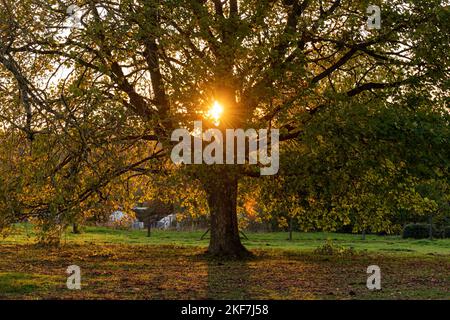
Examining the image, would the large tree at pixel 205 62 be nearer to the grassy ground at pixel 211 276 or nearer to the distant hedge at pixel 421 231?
the grassy ground at pixel 211 276

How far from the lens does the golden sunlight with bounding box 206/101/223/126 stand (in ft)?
63.8

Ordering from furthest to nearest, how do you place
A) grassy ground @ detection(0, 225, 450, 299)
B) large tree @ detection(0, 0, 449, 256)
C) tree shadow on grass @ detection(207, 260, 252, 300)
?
1. large tree @ detection(0, 0, 449, 256)
2. grassy ground @ detection(0, 225, 450, 299)
3. tree shadow on grass @ detection(207, 260, 252, 300)

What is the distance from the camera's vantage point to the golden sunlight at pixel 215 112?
766 inches

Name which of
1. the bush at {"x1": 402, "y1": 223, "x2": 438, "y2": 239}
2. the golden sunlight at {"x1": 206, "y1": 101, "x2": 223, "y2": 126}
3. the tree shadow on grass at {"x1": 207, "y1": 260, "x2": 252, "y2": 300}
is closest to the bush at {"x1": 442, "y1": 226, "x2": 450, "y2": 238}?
the bush at {"x1": 402, "y1": 223, "x2": 438, "y2": 239}

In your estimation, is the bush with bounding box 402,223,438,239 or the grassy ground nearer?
the grassy ground

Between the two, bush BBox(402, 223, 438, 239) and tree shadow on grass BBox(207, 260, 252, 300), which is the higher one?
bush BBox(402, 223, 438, 239)

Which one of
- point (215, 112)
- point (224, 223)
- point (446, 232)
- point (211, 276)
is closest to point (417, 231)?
point (446, 232)

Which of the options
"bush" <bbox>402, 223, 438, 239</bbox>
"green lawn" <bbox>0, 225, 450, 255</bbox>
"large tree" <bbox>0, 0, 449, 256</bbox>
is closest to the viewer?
"large tree" <bbox>0, 0, 449, 256</bbox>

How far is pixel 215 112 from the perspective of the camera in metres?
Answer: 19.5

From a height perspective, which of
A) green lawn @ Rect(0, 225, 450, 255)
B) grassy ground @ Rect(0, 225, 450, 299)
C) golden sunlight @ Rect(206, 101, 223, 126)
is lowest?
grassy ground @ Rect(0, 225, 450, 299)

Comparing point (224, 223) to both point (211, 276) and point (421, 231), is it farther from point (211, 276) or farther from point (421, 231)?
point (421, 231)

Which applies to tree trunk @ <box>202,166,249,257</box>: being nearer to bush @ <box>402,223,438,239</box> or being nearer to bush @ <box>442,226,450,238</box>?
bush @ <box>402,223,438,239</box>

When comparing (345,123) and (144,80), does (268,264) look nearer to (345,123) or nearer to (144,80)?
(345,123)

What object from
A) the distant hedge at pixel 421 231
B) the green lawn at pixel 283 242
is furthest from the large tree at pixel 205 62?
the distant hedge at pixel 421 231
